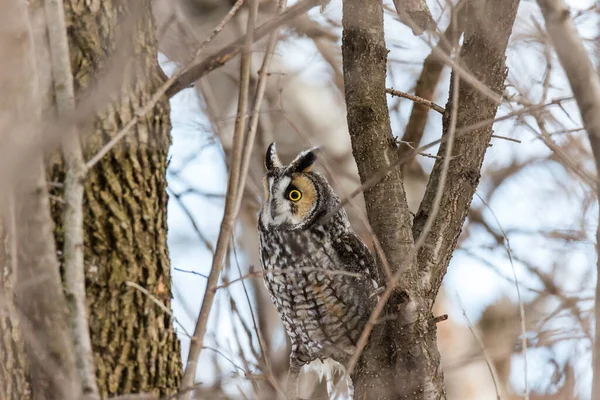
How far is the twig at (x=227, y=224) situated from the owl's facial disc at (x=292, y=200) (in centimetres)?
154

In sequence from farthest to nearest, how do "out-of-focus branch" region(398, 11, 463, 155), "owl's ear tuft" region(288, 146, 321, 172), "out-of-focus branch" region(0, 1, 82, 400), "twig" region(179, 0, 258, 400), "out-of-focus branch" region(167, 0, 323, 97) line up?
"out-of-focus branch" region(398, 11, 463, 155), "owl's ear tuft" region(288, 146, 321, 172), "out-of-focus branch" region(167, 0, 323, 97), "twig" region(179, 0, 258, 400), "out-of-focus branch" region(0, 1, 82, 400)

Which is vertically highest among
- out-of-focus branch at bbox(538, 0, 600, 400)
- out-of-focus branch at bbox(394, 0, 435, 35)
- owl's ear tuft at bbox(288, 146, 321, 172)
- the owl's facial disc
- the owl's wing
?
owl's ear tuft at bbox(288, 146, 321, 172)

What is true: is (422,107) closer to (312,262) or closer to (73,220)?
(312,262)

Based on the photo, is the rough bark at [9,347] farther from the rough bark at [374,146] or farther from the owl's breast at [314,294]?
the owl's breast at [314,294]

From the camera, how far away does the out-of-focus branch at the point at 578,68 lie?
1.50 meters

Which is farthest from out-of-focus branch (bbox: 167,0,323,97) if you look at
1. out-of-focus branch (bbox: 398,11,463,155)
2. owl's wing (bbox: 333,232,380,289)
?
out-of-focus branch (bbox: 398,11,463,155)

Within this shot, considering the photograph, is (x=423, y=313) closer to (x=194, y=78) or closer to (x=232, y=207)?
(x=232, y=207)

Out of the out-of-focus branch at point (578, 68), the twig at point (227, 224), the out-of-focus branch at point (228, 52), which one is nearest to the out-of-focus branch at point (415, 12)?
the out-of-focus branch at point (228, 52)

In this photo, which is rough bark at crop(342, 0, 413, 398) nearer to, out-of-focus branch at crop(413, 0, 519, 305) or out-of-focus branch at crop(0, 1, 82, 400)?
out-of-focus branch at crop(413, 0, 519, 305)

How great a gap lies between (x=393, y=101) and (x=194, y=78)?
122 inches

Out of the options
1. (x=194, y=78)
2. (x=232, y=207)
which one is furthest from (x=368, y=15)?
(x=232, y=207)

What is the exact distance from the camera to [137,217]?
70.3 inches

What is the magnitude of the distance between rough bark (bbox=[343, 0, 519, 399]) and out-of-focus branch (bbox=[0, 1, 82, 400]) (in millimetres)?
995

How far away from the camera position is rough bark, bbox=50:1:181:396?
1.69 m
